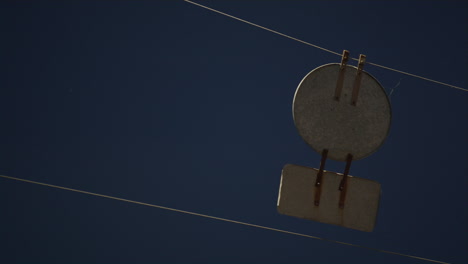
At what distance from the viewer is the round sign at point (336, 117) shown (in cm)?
230

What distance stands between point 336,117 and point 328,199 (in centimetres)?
38

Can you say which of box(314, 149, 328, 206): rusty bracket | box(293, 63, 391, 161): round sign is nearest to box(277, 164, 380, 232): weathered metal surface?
box(314, 149, 328, 206): rusty bracket

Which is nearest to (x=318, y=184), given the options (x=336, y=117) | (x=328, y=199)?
(x=328, y=199)

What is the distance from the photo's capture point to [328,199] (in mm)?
2283

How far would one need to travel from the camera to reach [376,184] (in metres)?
2.33

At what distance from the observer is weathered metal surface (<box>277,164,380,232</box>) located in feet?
7.43

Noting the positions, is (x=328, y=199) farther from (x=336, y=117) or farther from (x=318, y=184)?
(x=336, y=117)

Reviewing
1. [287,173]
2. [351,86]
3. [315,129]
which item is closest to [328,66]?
[351,86]

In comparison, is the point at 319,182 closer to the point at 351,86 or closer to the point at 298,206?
the point at 298,206

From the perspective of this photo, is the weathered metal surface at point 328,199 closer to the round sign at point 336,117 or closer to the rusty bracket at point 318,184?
the rusty bracket at point 318,184

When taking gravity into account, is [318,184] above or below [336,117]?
below

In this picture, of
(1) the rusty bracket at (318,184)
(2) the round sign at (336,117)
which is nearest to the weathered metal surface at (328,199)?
(1) the rusty bracket at (318,184)

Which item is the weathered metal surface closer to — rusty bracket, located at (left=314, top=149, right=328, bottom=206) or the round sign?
rusty bracket, located at (left=314, top=149, right=328, bottom=206)

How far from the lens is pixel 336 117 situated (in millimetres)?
2314
